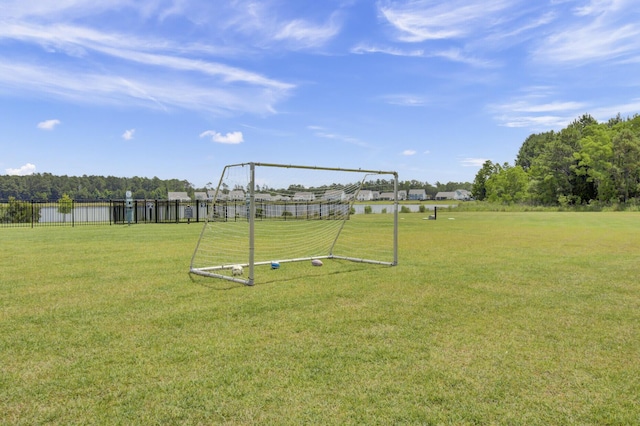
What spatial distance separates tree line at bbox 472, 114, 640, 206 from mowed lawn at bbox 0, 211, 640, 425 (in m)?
47.8

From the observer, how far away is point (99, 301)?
5660 mm

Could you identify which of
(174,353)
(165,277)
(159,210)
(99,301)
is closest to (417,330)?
(174,353)

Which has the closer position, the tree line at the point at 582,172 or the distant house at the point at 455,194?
the tree line at the point at 582,172

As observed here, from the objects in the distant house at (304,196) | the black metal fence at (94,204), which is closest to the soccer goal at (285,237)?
the distant house at (304,196)

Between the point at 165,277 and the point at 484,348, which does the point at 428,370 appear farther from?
the point at 165,277

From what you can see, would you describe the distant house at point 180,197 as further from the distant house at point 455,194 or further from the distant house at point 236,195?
the distant house at point 455,194

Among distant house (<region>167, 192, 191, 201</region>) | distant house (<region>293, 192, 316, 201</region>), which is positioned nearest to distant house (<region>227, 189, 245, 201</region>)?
distant house (<region>293, 192, 316, 201</region>)

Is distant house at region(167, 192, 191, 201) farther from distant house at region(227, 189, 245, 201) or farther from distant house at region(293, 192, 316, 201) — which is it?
distant house at region(227, 189, 245, 201)

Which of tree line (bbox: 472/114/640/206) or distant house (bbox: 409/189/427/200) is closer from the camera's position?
distant house (bbox: 409/189/427/200)

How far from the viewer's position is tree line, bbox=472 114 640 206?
46.7 meters

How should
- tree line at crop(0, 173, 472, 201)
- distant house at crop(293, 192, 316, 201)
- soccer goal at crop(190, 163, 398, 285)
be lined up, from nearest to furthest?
soccer goal at crop(190, 163, 398, 285), distant house at crop(293, 192, 316, 201), tree line at crop(0, 173, 472, 201)

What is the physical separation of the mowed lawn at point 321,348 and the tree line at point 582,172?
157 feet

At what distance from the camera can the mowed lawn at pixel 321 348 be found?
280cm

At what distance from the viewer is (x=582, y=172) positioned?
164 ft
